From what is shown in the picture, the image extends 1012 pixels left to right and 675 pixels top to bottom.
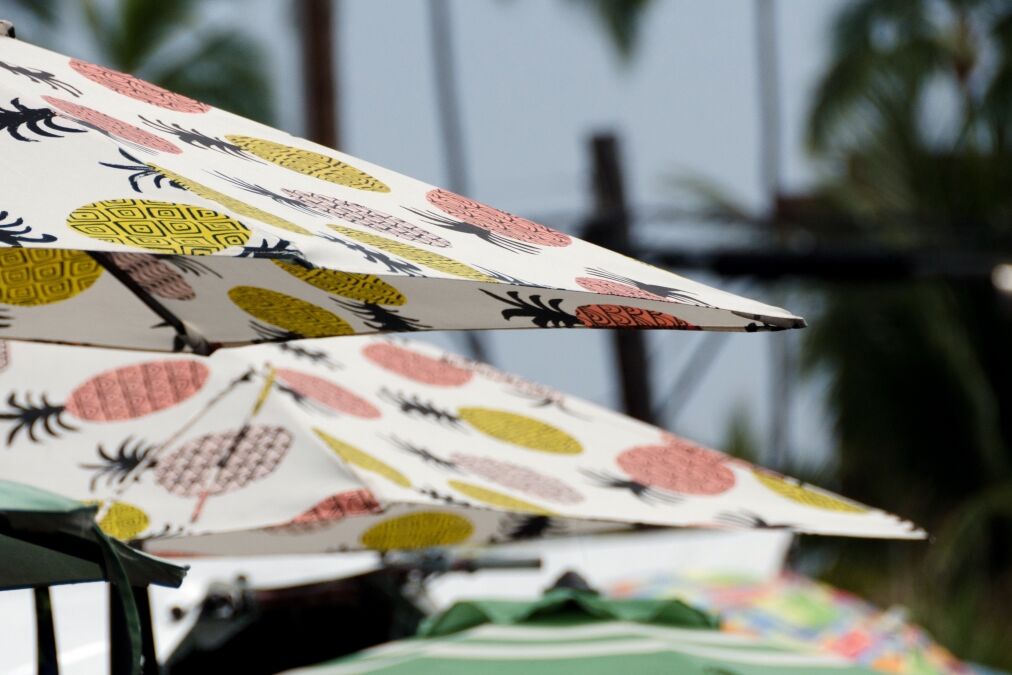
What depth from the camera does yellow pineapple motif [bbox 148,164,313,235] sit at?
1455 mm

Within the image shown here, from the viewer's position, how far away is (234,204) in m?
1.48

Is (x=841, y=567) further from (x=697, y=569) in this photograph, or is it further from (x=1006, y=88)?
(x=1006, y=88)

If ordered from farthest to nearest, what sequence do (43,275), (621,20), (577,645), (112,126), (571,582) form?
(621,20) → (571,582) → (577,645) → (43,275) → (112,126)

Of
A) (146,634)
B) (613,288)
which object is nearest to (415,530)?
(146,634)

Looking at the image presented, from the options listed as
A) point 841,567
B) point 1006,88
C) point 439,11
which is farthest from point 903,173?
point 439,11

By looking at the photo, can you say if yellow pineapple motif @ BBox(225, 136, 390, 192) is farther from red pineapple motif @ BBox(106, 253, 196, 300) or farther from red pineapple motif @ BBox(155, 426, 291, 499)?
red pineapple motif @ BBox(155, 426, 291, 499)

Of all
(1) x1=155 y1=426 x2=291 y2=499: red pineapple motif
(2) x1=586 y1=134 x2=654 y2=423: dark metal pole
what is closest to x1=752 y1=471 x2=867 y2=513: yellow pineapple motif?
(1) x1=155 y1=426 x2=291 y2=499: red pineapple motif

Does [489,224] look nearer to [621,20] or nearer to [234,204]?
[234,204]

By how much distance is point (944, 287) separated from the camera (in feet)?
38.7

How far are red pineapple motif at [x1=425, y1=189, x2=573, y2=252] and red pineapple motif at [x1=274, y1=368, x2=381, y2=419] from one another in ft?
3.25

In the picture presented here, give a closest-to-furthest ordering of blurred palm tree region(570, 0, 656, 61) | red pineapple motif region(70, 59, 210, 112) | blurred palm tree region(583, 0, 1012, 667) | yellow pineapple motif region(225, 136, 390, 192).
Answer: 1. yellow pineapple motif region(225, 136, 390, 192)
2. red pineapple motif region(70, 59, 210, 112)
3. blurred palm tree region(583, 0, 1012, 667)
4. blurred palm tree region(570, 0, 656, 61)

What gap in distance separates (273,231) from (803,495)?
1.61 m

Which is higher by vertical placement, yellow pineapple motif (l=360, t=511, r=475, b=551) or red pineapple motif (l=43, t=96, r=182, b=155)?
red pineapple motif (l=43, t=96, r=182, b=155)

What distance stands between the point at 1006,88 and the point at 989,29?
188 inches
